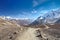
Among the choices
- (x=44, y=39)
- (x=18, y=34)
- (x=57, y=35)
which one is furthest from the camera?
(x=18, y=34)

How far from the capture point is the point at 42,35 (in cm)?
4025

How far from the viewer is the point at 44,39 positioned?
3728 cm

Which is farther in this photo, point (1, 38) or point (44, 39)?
point (1, 38)

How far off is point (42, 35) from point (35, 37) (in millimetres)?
2301

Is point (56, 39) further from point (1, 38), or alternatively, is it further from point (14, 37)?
point (1, 38)

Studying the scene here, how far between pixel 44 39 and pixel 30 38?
14.8 ft

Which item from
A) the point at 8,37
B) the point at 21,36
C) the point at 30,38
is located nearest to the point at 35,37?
the point at 30,38

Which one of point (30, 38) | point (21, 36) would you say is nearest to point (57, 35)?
point (30, 38)

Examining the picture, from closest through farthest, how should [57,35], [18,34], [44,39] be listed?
[44,39] → [57,35] → [18,34]

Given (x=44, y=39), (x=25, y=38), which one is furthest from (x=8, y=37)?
(x=44, y=39)

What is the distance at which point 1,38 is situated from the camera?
137ft

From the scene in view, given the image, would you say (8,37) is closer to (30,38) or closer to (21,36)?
(21,36)

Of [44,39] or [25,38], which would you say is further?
[25,38]

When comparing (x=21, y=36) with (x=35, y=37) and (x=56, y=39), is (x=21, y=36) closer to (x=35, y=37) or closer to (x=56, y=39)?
(x=35, y=37)
